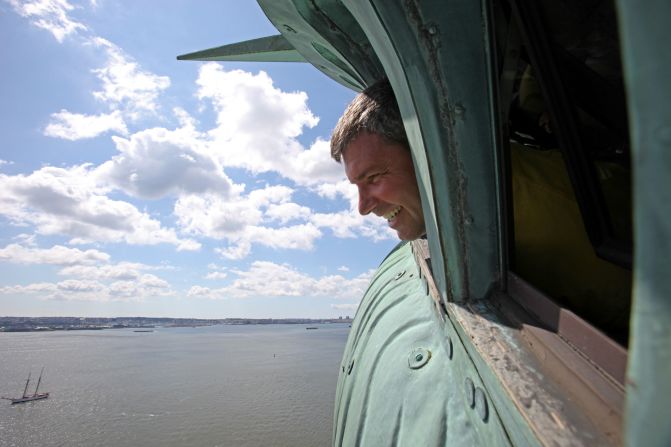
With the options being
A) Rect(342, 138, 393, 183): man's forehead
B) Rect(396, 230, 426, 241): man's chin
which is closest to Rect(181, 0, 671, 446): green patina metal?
Rect(396, 230, 426, 241): man's chin

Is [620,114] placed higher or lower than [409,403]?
higher

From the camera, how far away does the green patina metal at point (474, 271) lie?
334mm

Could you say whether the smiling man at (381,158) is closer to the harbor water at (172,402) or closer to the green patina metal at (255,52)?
the green patina metal at (255,52)

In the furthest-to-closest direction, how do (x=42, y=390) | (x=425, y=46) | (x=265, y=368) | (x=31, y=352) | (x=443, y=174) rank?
1. (x=31, y=352)
2. (x=265, y=368)
3. (x=42, y=390)
4. (x=443, y=174)
5. (x=425, y=46)

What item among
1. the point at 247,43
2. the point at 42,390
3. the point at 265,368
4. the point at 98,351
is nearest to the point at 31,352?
the point at 98,351

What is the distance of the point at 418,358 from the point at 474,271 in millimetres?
437

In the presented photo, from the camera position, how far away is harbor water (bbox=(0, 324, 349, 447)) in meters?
32.7

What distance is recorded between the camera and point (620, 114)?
1.49 metres

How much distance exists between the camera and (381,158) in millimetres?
1917

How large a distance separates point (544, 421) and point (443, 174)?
2.55ft

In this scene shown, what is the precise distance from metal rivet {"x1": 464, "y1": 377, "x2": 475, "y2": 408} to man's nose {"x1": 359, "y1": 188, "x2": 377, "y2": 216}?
109 cm

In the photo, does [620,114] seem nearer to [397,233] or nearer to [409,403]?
[397,233]

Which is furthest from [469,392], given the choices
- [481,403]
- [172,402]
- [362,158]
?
[172,402]

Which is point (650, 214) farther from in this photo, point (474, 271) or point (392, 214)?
point (392, 214)
